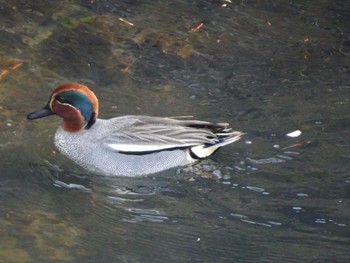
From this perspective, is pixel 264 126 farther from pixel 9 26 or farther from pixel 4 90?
pixel 9 26

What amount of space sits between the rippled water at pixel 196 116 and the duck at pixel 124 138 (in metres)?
0.13

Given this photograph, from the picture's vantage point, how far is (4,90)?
30.8ft

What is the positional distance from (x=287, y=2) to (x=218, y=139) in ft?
12.7

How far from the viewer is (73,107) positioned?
8.69 metres

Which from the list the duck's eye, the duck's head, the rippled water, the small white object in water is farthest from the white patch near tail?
the duck's eye

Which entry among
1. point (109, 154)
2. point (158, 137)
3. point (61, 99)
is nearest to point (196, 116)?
point (158, 137)

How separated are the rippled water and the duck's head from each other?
0.32m

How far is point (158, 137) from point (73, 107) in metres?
0.90

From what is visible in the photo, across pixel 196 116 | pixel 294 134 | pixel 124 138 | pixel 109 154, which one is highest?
pixel 294 134

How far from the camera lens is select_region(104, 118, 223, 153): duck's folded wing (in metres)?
8.57

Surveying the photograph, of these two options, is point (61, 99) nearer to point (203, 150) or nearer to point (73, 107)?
point (73, 107)

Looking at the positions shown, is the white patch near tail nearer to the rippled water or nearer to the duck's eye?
the rippled water

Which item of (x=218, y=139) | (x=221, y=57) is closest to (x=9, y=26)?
(x=221, y=57)

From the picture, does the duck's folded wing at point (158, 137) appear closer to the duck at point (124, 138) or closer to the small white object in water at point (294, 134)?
the duck at point (124, 138)
